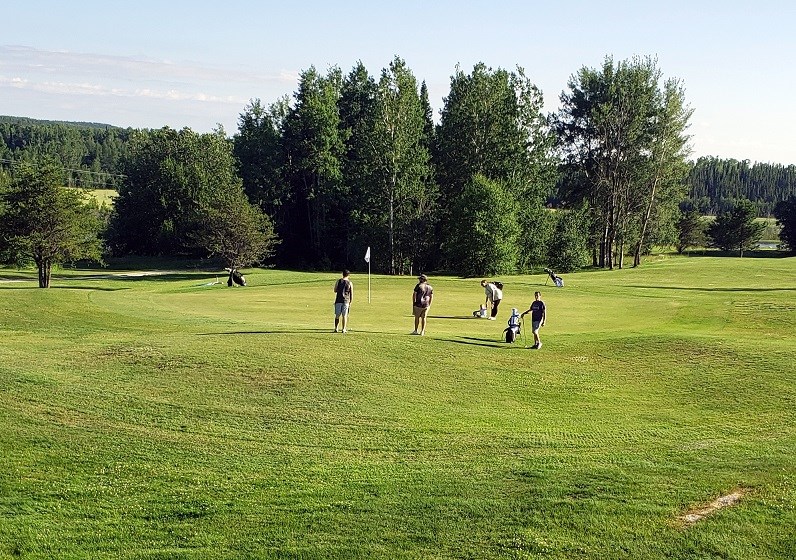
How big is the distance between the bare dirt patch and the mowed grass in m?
0.09

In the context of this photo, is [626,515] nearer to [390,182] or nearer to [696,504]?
[696,504]

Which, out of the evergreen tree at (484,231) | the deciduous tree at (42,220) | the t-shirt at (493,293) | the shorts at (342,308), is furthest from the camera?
the evergreen tree at (484,231)

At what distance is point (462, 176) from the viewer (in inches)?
3063

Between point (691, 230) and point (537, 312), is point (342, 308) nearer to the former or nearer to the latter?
point (537, 312)

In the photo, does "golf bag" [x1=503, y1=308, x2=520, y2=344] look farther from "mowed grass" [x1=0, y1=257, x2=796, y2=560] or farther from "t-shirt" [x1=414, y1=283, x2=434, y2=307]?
"t-shirt" [x1=414, y1=283, x2=434, y2=307]

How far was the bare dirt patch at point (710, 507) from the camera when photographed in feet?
34.0

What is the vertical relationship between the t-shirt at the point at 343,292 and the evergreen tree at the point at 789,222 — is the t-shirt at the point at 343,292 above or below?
below

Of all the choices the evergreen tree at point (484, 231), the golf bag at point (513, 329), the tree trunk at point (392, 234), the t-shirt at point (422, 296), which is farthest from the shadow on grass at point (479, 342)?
the tree trunk at point (392, 234)

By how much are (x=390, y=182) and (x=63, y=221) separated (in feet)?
101

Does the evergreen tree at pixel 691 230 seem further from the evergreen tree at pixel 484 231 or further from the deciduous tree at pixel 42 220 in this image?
the deciduous tree at pixel 42 220

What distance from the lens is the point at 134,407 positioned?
15688mm

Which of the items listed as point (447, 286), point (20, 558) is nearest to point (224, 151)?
point (447, 286)

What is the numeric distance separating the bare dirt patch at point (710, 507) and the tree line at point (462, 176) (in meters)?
58.4

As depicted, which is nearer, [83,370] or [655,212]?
[83,370]
